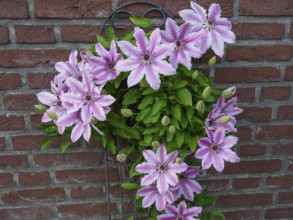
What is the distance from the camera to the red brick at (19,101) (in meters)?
1.31

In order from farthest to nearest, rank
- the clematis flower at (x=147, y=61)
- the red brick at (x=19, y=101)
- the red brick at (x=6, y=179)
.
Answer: the red brick at (x=6, y=179)
the red brick at (x=19, y=101)
the clematis flower at (x=147, y=61)

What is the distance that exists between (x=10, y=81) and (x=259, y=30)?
89 cm

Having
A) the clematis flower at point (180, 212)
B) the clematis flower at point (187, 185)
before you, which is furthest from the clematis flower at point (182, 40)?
the clematis flower at point (180, 212)

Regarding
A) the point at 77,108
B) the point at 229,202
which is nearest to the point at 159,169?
the point at 77,108

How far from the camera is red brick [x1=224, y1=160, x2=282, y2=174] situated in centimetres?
149

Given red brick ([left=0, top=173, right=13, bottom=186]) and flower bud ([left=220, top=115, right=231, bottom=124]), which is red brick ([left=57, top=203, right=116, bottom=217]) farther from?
flower bud ([left=220, top=115, right=231, bottom=124])

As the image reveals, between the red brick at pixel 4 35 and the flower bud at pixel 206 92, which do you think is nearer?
the flower bud at pixel 206 92

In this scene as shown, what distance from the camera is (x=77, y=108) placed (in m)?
1.01

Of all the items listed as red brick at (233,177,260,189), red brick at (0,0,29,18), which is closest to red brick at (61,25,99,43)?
red brick at (0,0,29,18)

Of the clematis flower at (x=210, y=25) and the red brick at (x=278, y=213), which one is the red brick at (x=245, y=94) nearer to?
the clematis flower at (x=210, y=25)

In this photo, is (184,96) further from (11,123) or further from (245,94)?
(11,123)

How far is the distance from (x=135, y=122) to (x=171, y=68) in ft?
1.00

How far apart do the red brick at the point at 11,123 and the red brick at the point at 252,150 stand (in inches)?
33.1

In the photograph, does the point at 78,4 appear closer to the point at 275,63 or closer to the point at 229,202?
the point at 275,63
